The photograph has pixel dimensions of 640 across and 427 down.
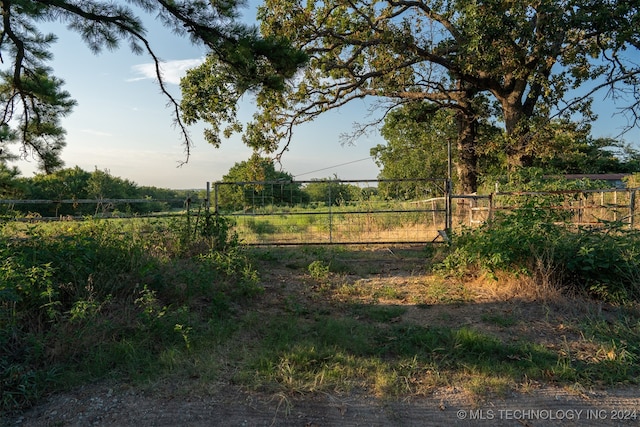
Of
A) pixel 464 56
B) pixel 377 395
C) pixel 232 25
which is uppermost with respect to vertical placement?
pixel 464 56

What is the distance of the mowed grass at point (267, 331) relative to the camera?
3.42m

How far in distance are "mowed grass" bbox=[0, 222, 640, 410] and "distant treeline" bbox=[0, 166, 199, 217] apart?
223 centimetres

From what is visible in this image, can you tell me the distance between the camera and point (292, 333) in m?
4.47

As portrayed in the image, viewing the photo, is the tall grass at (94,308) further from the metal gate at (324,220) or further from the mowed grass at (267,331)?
the metal gate at (324,220)

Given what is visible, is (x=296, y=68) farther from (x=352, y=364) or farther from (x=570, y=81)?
(x=570, y=81)

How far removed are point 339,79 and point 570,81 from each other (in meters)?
8.08

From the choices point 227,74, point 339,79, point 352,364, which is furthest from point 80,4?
point 339,79

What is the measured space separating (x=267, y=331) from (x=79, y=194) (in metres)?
44.3

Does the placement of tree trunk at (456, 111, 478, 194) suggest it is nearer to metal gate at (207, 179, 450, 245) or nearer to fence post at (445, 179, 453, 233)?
metal gate at (207, 179, 450, 245)

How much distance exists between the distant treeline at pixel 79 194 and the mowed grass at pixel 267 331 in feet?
7.32

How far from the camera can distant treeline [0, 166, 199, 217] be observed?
806cm

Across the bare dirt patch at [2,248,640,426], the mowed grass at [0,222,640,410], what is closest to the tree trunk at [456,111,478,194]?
the mowed grass at [0,222,640,410]

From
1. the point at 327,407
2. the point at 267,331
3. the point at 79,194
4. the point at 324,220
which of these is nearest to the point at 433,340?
the point at 327,407

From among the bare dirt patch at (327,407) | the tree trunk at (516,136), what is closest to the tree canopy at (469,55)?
the tree trunk at (516,136)
